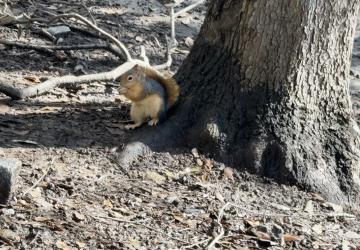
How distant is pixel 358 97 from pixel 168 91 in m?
2.75

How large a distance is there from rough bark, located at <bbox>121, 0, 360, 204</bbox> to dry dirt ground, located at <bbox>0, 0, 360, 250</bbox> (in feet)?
0.54

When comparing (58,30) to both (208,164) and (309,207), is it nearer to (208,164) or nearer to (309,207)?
(208,164)

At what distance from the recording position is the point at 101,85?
6.90 m

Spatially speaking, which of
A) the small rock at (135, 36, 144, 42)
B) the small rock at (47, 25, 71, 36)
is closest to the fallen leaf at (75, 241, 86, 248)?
the small rock at (47, 25, 71, 36)

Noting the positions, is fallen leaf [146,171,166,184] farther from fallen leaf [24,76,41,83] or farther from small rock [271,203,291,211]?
fallen leaf [24,76,41,83]

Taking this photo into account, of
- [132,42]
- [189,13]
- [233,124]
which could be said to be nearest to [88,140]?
[233,124]

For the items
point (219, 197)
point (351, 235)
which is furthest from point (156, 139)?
point (351, 235)

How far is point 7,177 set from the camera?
169 inches

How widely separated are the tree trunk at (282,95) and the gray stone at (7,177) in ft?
4.85

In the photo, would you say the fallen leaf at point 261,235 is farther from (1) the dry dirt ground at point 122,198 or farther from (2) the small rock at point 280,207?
(2) the small rock at point 280,207

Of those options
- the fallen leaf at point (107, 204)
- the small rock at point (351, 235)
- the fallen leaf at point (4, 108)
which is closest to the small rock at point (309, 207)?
the small rock at point (351, 235)

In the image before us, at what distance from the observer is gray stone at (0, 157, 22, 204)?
4.29 metres

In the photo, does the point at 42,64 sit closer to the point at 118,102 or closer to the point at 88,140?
the point at 118,102

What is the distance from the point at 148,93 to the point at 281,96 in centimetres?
96
